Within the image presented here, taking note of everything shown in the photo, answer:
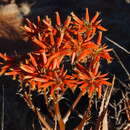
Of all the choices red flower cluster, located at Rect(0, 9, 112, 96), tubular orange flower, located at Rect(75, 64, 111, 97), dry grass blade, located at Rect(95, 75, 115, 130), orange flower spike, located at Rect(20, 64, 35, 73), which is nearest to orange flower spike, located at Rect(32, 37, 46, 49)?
red flower cluster, located at Rect(0, 9, 112, 96)

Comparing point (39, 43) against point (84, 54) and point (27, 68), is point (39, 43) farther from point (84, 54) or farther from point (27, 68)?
point (84, 54)

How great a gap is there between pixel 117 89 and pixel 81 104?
1.50 feet

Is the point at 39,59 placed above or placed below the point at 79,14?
below

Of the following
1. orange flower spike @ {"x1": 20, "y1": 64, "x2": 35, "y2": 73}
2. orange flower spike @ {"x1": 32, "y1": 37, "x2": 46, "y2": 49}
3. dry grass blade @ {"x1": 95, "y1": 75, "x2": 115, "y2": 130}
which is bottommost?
dry grass blade @ {"x1": 95, "y1": 75, "x2": 115, "y2": 130}

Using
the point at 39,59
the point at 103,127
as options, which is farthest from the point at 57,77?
the point at 103,127

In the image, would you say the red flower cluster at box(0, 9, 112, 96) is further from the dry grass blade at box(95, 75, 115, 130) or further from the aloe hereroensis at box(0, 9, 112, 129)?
the dry grass blade at box(95, 75, 115, 130)

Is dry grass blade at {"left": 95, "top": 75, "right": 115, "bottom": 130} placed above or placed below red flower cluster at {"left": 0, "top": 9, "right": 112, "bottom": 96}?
below

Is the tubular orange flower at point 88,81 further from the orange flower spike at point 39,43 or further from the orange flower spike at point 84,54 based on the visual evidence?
the orange flower spike at point 39,43

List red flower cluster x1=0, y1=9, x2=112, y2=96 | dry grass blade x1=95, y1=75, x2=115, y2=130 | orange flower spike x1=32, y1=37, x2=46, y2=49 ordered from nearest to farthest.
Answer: red flower cluster x1=0, y1=9, x2=112, y2=96, orange flower spike x1=32, y1=37, x2=46, y2=49, dry grass blade x1=95, y1=75, x2=115, y2=130

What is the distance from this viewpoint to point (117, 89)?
4.14m

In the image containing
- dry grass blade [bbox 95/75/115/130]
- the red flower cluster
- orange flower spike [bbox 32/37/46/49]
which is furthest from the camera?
dry grass blade [bbox 95/75/115/130]

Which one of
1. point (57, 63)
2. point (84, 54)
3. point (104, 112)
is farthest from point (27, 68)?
point (104, 112)

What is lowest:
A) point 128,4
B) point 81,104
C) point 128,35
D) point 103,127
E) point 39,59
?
point 103,127

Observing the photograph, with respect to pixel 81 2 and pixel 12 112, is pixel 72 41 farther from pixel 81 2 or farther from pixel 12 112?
pixel 81 2
